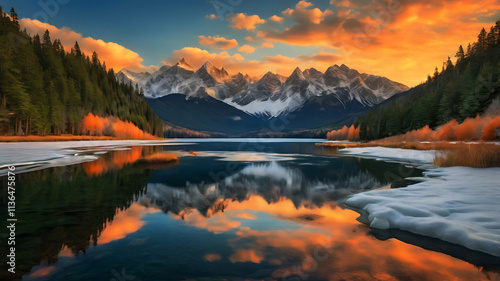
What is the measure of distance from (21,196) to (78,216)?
6.25 metres

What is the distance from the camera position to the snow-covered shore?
841 centimetres

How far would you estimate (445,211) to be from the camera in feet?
35.1

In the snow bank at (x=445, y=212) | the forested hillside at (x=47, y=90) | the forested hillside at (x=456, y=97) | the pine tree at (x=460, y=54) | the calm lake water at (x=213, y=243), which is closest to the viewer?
the calm lake water at (x=213, y=243)

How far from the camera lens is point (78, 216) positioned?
37.2 feet

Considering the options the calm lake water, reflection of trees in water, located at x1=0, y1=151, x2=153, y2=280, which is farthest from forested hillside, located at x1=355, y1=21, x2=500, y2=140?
reflection of trees in water, located at x1=0, y1=151, x2=153, y2=280

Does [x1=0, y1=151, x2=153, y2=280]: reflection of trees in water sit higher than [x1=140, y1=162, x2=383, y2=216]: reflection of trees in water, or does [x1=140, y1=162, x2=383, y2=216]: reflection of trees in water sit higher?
[x1=0, y1=151, x2=153, y2=280]: reflection of trees in water

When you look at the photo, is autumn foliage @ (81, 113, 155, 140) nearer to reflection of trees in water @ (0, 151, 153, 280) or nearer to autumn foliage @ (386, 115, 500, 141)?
reflection of trees in water @ (0, 151, 153, 280)

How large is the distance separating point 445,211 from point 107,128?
12920 centimetres

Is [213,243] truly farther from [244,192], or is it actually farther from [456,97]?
[456,97]


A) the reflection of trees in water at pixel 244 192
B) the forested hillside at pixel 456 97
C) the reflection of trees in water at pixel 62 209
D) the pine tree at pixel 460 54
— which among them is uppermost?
the pine tree at pixel 460 54

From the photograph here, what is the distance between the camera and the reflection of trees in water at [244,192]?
14516 millimetres

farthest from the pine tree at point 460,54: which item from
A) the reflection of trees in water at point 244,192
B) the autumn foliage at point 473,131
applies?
the reflection of trees in water at point 244,192

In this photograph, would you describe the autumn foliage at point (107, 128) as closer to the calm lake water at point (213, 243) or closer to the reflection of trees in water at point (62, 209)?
the reflection of trees in water at point (62, 209)

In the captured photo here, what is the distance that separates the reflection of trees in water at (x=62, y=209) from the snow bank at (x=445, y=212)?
34.7 ft
